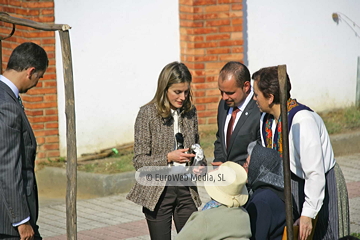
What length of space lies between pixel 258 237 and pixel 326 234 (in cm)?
53

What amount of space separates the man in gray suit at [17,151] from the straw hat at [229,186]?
1.17 meters

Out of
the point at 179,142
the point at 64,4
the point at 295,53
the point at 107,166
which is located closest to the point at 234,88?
the point at 179,142

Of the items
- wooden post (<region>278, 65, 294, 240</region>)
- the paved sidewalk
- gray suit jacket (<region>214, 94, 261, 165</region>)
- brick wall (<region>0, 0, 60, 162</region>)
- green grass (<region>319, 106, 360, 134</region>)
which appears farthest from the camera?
green grass (<region>319, 106, 360, 134</region>)

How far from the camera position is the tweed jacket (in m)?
4.39

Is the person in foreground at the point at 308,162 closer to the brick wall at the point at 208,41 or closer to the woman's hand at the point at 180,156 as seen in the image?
the woman's hand at the point at 180,156

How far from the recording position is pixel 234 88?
4.55m

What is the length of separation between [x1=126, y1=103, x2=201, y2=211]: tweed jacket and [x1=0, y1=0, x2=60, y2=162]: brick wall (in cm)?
381

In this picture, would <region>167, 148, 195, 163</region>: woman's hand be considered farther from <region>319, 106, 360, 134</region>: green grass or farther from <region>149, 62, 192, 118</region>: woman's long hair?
<region>319, 106, 360, 134</region>: green grass

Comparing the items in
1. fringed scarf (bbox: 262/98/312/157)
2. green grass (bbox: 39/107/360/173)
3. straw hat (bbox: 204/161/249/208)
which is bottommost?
green grass (bbox: 39/107/360/173)

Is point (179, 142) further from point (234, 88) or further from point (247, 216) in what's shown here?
point (247, 216)

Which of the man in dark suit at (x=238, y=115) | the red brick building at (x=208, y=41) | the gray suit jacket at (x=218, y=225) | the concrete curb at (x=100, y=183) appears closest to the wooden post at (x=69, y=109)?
the gray suit jacket at (x=218, y=225)

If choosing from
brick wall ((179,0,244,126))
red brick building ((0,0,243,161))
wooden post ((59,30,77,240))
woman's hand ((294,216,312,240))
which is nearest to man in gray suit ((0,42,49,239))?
wooden post ((59,30,77,240))

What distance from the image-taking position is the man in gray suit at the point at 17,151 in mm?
3617

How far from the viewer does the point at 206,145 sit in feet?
28.2
